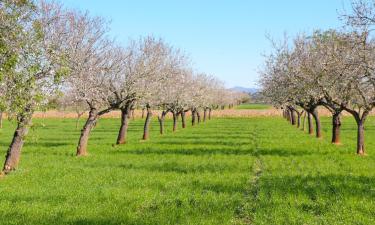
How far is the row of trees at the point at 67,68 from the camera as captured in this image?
1684 cm

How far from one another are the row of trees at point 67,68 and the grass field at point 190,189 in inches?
89.9

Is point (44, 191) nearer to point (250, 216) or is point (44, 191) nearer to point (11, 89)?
point (11, 89)

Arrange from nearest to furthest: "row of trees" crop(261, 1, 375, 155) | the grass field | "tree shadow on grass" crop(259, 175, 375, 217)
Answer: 1. the grass field
2. "tree shadow on grass" crop(259, 175, 375, 217)
3. "row of trees" crop(261, 1, 375, 155)

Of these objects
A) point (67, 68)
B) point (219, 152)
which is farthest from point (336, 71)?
point (67, 68)

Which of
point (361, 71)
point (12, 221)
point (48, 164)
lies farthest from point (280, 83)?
point (12, 221)

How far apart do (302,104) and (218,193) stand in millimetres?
29972

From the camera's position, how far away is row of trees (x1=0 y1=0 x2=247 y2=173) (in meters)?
16.8

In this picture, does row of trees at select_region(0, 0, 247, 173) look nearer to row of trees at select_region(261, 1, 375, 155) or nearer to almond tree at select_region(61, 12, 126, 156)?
almond tree at select_region(61, 12, 126, 156)

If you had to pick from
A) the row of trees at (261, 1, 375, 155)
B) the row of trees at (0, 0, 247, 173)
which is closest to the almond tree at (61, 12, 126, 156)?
the row of trees at (0, 0, 247, 173)

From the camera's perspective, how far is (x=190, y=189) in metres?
19.5

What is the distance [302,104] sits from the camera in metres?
46.7

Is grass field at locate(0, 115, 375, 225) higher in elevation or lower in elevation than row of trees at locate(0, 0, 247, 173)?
lower

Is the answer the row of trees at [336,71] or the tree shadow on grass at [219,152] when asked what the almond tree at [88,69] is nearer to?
the tree shadow on grass at [219,152]

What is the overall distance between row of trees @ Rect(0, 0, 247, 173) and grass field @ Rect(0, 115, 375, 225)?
2.28 m
